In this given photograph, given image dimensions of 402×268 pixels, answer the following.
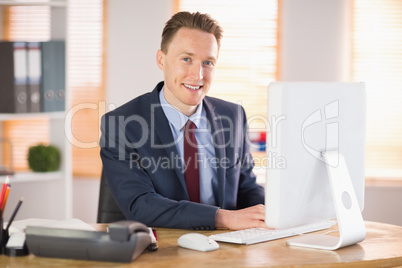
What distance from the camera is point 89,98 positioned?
163 inches

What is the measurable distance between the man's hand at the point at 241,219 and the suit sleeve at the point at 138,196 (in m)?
0.03

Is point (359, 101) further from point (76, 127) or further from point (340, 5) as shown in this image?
point (76, 127)

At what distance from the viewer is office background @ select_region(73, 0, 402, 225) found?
4016 mm

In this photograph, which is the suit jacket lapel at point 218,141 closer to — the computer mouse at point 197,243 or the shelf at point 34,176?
the computer mouse at point 197,243

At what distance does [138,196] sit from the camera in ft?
6.91

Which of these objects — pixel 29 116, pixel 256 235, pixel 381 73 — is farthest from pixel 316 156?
pixel 381 73

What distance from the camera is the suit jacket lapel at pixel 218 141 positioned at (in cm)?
237

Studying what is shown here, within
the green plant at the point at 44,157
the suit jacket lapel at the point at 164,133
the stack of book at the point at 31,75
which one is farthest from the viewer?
the green plant at the point at 44,157

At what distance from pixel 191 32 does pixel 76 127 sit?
202 centimetres

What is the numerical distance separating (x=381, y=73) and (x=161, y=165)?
7.86 feet

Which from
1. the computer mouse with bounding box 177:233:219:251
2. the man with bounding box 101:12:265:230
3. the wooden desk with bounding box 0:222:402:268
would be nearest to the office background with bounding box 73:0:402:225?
the man with bounding box 101:12:265:230

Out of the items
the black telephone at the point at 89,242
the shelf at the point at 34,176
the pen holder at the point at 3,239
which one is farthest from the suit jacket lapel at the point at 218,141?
the shelf at the point at 34,176

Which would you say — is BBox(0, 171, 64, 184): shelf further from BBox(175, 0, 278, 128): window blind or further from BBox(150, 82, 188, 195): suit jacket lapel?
BBox(150, 82, 188, 195): suit jacket lapel

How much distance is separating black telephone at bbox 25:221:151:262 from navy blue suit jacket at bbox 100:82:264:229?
0.47m
